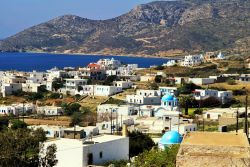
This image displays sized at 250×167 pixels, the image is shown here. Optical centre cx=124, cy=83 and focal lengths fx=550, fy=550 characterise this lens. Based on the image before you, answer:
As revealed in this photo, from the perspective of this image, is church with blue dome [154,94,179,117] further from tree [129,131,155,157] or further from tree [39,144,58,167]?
tree [39,144,58,167]

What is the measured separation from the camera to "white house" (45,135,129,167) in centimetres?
2320

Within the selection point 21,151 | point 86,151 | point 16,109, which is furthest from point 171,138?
point 16,109

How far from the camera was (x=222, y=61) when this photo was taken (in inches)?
3807

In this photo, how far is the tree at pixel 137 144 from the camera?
29.3m

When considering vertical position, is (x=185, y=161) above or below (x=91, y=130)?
above

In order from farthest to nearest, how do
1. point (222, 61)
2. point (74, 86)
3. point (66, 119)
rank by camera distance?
point (222, 61) < point (74, 86) < point (66, 119)

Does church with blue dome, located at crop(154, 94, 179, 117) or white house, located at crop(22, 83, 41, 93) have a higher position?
white house, located at crop(22, 83, 41, 93)

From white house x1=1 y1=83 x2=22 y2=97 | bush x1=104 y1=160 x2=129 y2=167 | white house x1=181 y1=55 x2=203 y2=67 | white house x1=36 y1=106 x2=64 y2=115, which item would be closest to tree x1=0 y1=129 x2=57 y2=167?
bush x1=104 y1=160 x2=129 y2=167

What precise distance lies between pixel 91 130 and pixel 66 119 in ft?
44.7

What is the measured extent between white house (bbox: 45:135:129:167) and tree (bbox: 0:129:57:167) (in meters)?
1.87

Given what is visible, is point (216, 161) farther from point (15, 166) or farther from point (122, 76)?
point (122, 76)

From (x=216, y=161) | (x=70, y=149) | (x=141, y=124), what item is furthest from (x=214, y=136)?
(x=141, y=124)

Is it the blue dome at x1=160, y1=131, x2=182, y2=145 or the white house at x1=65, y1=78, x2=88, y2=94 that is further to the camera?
the white house at x1=65, y1=78, x2=88, y2=94

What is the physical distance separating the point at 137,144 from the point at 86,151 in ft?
22.8
